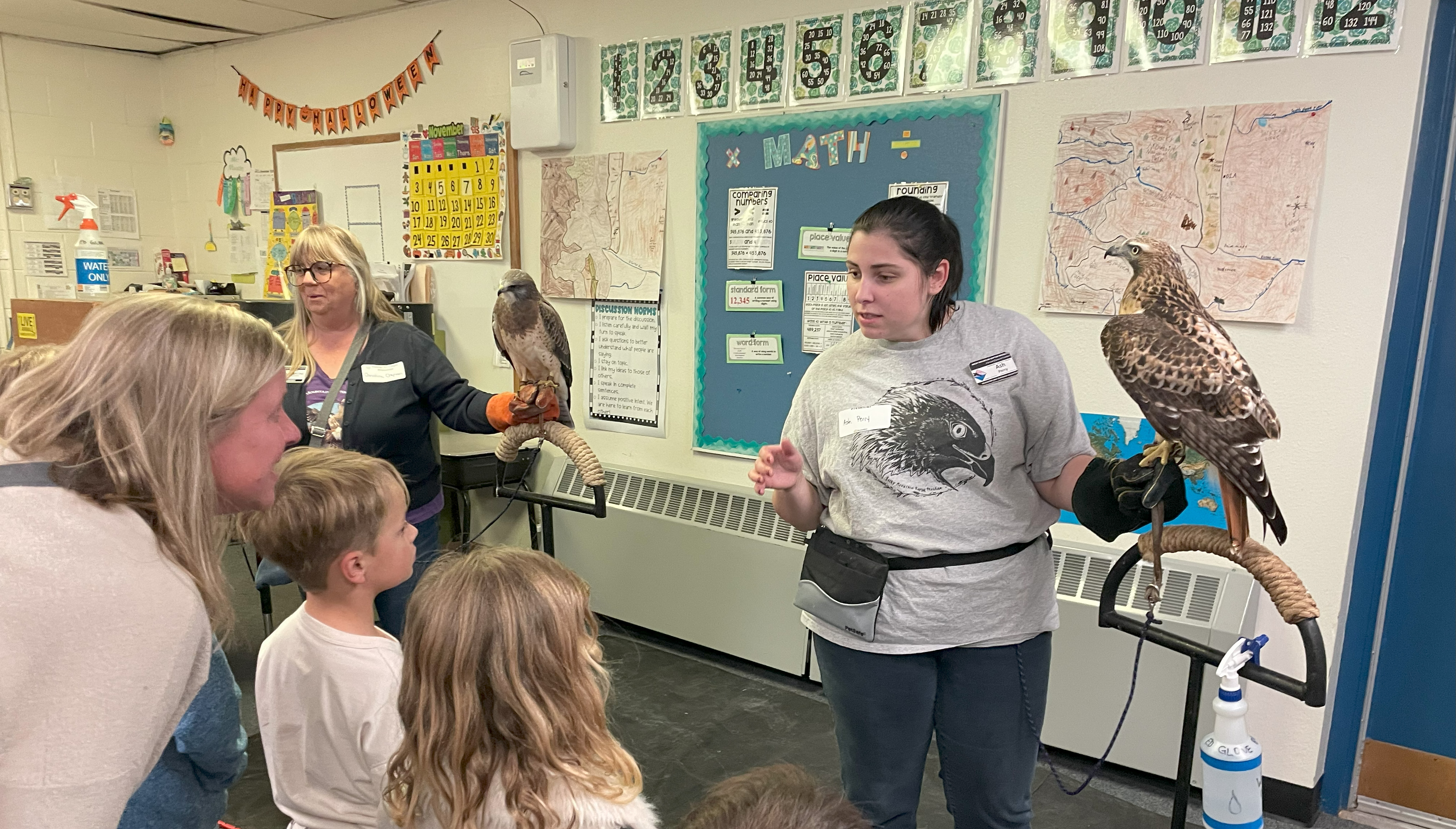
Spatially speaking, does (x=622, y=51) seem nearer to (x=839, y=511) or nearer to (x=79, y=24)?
(x=839, y=511)

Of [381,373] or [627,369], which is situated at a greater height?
[381,373]

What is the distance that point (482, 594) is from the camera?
0.99 m

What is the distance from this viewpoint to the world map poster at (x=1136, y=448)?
2260mm

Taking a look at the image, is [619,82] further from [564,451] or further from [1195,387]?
[1195,387]

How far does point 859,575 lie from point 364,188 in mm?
3669

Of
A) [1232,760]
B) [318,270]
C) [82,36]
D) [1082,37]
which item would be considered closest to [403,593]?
[318,270]

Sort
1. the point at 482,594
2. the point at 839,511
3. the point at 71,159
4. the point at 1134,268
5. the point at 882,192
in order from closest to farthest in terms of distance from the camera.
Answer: the point at 482,594, the point at 1134,268, the point at 839,511, the point at 882,192, the point at 71,159

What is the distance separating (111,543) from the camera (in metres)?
0.74

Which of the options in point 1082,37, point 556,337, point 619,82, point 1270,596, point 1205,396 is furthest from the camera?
point 619,82

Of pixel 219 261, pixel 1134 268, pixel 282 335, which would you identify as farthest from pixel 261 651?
pixel 219 261

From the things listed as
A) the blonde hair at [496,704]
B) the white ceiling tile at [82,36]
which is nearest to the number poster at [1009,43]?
the blonde hair at [496,704]

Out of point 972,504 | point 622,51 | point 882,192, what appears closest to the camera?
point 972,504

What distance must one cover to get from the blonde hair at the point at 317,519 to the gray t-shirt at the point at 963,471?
0.79 meters

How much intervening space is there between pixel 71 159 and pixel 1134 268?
559 centimetres
